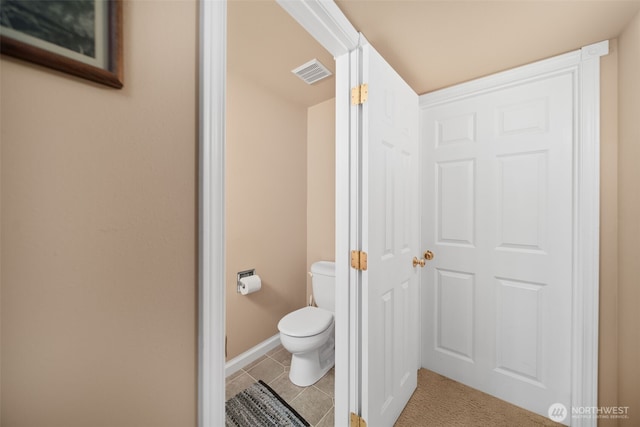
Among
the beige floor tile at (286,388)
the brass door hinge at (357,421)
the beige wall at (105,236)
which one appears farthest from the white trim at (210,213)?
the beige floor tile at (286,388)

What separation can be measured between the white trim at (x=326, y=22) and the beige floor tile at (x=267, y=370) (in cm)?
213

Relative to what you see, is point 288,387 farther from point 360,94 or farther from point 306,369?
point 360,94

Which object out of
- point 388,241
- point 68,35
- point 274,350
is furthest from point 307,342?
point 68,35

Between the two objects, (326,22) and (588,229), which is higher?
(326,22)

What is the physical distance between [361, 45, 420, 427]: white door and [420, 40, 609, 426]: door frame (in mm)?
829

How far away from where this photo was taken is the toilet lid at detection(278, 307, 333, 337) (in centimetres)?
159

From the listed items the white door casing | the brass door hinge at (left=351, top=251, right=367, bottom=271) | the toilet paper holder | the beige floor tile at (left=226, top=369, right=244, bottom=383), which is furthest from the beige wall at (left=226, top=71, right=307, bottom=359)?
the brass door hinge at (left=351, top=251, right=367, bottom=271)

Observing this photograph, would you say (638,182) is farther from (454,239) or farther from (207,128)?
(207,128)

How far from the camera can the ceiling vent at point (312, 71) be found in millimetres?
1600

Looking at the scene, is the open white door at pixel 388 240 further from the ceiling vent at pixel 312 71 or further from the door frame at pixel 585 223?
the door frame at pixel 585 223

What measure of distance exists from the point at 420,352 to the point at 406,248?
38.0 inches

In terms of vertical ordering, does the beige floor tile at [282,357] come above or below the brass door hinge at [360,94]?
below

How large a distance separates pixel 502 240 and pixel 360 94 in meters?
1.31

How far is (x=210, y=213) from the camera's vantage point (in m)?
0.58
